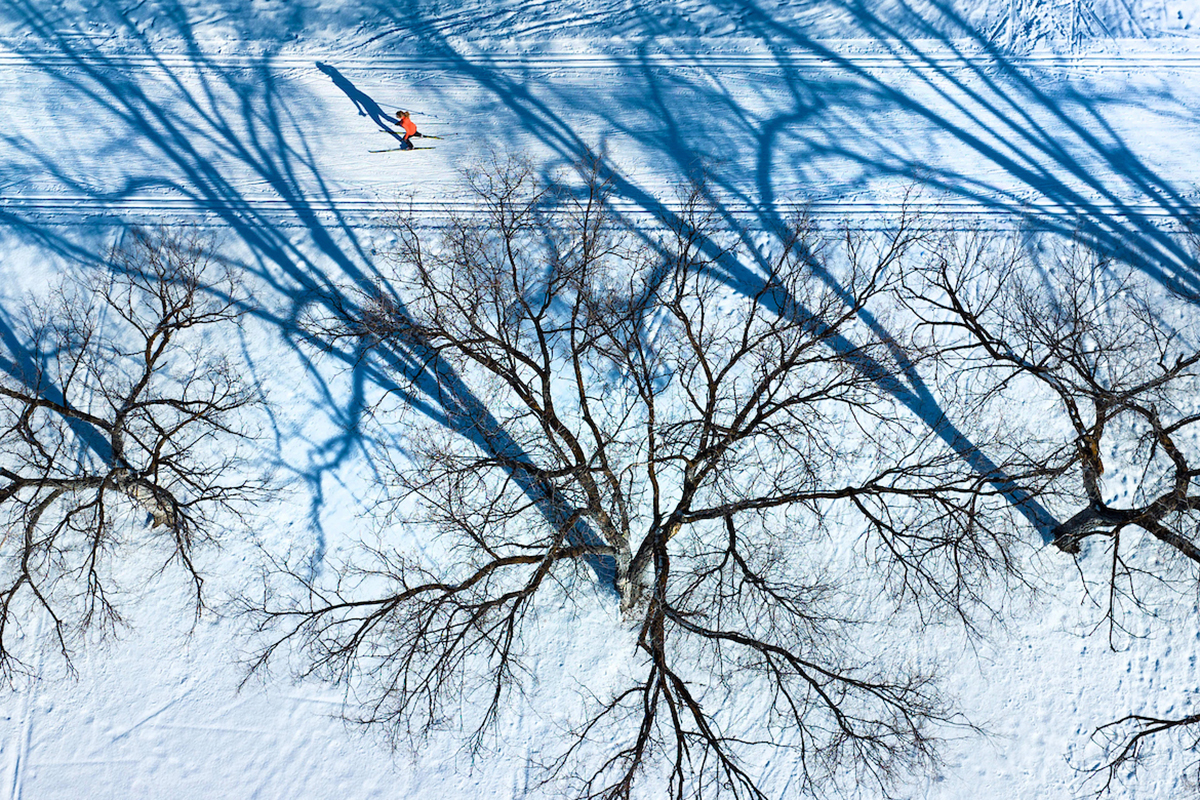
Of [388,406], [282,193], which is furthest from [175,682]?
[282,193]

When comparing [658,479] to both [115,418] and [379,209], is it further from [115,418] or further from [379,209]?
[115,418]

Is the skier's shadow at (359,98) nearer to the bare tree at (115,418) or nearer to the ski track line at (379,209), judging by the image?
the ski track line at (379,209)

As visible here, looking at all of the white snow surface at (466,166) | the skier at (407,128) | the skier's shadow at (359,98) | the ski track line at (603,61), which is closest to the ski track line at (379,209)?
the white snow surface at (466,166)

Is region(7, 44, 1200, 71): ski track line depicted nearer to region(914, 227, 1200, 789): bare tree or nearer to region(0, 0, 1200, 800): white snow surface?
region(0, 0, 1200, 800): white snow surface

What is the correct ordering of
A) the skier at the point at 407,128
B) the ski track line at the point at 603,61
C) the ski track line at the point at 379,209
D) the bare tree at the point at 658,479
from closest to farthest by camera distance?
the bare tree at the point at 658,479 → the ski track line at the point at 379,209 → the skier at the point at 407,128 → the ski track line at the point at 603,61

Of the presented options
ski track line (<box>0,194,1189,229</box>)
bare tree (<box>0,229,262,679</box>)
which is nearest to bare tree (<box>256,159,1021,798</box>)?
ski track line (<box>0,194,1189,229</box>)

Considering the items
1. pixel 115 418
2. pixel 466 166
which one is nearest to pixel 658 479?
pixel 466 166
